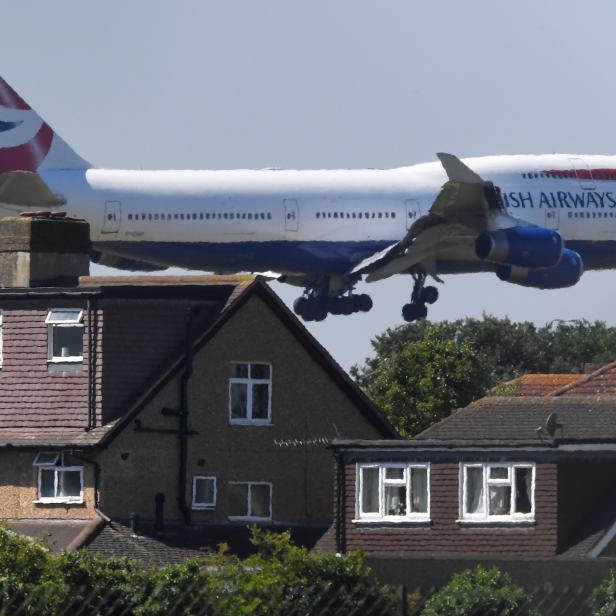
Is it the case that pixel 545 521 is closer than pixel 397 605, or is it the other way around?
pixel 397 605

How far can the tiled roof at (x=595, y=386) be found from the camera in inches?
1770

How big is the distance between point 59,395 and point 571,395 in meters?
10.6

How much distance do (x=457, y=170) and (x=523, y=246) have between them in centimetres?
286

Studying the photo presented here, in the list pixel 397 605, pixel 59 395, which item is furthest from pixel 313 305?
pixel 397 605

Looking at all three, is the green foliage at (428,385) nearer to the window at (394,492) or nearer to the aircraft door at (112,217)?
the aircraft door at (112,217)

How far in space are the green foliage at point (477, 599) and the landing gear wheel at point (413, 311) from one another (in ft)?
134

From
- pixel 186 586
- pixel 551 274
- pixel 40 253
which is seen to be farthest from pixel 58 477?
pixel 551 274

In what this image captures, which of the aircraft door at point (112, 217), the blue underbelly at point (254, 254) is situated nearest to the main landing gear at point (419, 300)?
the blue underbelly at point (254, 254)

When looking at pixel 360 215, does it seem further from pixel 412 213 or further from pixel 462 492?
pixel 462 492

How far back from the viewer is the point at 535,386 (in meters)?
51.9

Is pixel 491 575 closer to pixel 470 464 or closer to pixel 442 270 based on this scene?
pixel 470 464

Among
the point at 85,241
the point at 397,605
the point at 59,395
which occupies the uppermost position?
the point at 85,241

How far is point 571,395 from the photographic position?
43.8 meters

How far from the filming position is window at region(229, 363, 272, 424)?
40156 mm
